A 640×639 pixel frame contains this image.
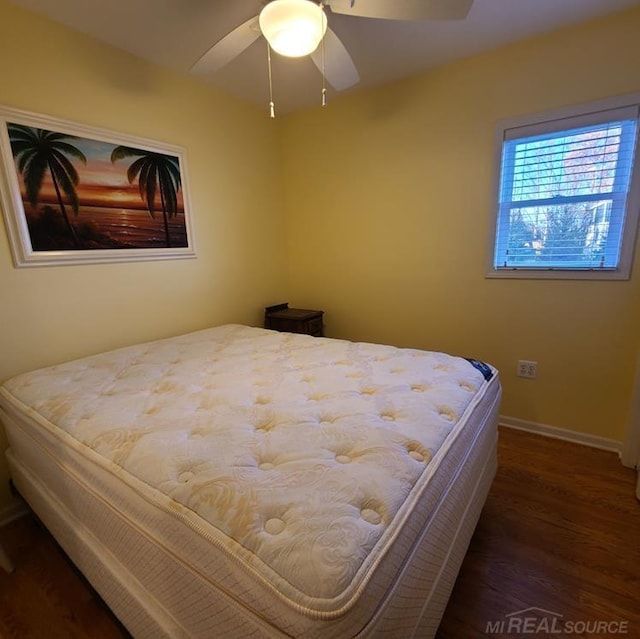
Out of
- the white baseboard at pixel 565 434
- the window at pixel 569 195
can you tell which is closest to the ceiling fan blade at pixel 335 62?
the window at pixel 569 195

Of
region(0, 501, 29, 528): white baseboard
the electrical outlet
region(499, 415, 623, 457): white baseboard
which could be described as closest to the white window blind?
the electrical outlet

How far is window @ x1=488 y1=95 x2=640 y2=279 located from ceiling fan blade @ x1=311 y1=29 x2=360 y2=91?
1074 mm

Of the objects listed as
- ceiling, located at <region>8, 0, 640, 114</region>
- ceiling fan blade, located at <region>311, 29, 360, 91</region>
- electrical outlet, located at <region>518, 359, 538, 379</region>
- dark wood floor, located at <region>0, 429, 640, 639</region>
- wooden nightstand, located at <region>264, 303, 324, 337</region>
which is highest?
ceiling, located at <region>8, 0, 640, 114</region>

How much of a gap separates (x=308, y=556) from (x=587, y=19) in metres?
2.75

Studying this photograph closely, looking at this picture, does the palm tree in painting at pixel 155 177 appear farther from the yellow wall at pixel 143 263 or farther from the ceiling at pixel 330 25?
the ceiling at pixel 330 25

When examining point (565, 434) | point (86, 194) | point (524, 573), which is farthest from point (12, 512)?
point (565, 434)

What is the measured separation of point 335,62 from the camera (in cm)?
Answer: 158

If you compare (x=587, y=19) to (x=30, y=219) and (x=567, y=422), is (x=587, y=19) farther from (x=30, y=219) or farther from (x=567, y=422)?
(x=30, y=219)

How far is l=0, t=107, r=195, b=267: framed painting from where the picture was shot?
1.64 metres

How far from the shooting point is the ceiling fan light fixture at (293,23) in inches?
46.7

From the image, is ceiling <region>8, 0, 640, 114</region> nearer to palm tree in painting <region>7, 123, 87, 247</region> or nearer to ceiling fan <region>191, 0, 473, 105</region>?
ceiling fan <region>191, 0, 473, 105</region>

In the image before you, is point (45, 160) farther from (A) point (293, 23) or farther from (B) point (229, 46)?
(A) point (293, 23)

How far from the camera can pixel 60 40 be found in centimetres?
171

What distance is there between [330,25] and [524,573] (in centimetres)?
266
